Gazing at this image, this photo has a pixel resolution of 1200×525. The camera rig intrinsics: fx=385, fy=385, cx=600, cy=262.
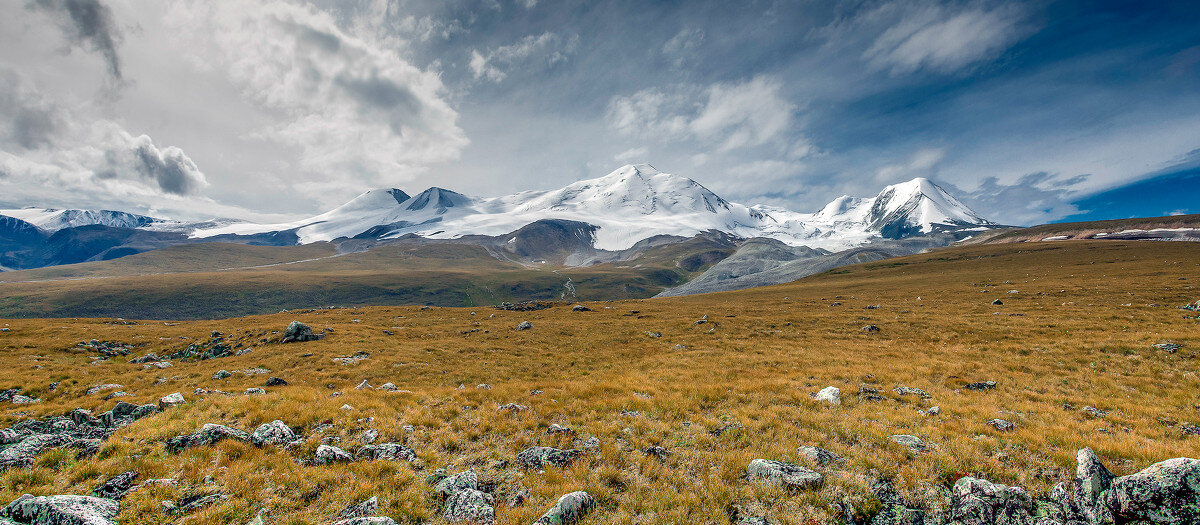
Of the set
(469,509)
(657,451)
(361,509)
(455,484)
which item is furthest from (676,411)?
(361,509)

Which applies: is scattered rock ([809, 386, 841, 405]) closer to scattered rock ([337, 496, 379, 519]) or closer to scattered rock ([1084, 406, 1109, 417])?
scattered rock ([1084, 406, 1109, 417])

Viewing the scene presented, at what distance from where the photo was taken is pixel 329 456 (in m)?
9.91

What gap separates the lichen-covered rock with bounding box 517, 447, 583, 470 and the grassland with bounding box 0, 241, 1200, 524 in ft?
1.23

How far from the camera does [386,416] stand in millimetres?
13531

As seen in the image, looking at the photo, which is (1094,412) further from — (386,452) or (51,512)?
(51,512)

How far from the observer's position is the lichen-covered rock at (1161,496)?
5.80m

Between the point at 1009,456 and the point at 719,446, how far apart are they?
646 cm

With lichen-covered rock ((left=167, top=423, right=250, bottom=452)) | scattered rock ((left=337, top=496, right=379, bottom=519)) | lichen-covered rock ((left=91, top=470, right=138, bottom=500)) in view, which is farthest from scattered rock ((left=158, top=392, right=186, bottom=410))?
scattered rock ((left=337, top=496, right=379, bottom=519))

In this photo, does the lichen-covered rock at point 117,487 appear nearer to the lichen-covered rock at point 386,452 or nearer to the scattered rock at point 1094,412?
the lichen-covered rock at point 386,452

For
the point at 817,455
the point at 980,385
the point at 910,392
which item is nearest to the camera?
the point at 817,455

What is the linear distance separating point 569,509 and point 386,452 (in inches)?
238

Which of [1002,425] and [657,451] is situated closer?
[657,451]

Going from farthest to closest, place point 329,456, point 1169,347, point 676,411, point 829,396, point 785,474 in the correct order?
point 1169,347 → point 829,396 → point 676,411 → point 329,456 → point 785,474

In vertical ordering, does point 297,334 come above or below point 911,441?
below
